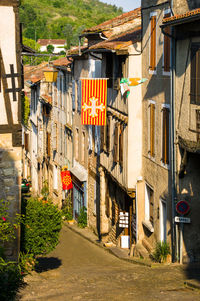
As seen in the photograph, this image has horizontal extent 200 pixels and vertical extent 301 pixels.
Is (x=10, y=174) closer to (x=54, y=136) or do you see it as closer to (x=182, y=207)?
(x=182, y=207)

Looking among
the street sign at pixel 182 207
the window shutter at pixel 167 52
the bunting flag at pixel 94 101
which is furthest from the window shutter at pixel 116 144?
the street sign at pixel 182 207

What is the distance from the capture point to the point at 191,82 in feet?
48.5

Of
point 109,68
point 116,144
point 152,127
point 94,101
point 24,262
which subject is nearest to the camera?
point 24,262

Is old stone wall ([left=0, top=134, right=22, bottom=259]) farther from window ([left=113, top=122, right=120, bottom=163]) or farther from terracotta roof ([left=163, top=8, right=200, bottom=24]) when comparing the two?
window ([left=113, top=122, right=120, bottom=163])

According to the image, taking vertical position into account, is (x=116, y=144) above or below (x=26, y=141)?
above

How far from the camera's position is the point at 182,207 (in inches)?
620

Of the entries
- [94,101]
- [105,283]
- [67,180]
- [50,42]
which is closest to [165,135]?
[94,101]

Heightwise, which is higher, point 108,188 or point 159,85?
point 159,85

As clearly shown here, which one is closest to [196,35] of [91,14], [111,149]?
[111,149]

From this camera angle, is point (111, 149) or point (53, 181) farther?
point (53, 181)

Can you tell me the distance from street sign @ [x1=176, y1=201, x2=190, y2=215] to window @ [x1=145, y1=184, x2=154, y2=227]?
9.55 feet

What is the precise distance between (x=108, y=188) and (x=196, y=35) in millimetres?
11174

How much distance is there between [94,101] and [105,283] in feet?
27.5

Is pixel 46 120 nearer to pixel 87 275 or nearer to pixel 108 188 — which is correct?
pixel 108 188
